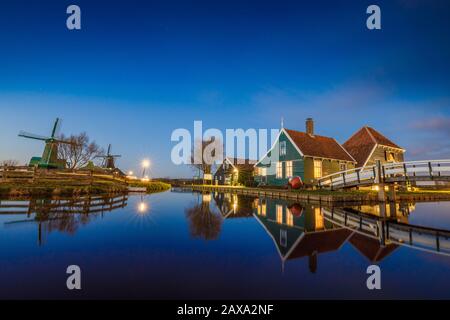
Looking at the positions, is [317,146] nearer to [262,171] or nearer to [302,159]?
[302,159]

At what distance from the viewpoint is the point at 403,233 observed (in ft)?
26.9

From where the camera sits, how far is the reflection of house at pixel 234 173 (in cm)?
3819

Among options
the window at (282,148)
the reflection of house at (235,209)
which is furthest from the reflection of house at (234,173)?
the reflection of house at (235,209)

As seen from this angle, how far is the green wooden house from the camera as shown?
26.7 metres

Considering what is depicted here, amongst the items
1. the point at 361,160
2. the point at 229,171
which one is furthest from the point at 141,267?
the point at 229,171

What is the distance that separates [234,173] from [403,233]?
3588cm

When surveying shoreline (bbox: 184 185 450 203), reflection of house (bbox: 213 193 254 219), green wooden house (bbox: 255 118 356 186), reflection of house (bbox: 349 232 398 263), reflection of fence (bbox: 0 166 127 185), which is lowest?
reflection of house (bbox: 349 232 398 263)

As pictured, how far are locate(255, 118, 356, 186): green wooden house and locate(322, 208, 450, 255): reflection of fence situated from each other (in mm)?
16426

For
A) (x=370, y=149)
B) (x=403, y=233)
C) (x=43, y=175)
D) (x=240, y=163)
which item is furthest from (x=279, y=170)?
(x=43, y=175)

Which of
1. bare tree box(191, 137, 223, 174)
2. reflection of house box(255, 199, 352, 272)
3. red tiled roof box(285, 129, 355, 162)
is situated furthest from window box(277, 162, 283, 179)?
bare tree box(191, 137, 223, 174)

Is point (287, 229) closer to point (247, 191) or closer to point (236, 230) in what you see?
point (236, 230)

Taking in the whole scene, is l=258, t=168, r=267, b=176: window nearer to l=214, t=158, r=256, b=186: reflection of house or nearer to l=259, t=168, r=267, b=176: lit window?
l=259, t=168, r=267, b=176: lit window
